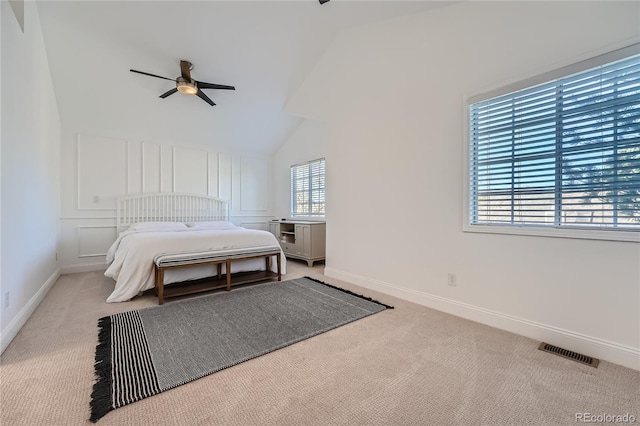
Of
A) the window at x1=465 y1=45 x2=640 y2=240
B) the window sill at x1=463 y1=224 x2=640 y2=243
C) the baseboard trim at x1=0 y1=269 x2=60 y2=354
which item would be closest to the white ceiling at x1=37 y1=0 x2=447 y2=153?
the window at x1=465 y1=45 x2=640 y2=240

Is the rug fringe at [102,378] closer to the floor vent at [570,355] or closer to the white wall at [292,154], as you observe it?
the floor vent at [570,355]

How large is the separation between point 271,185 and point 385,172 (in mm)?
4060

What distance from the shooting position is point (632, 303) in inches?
70.1

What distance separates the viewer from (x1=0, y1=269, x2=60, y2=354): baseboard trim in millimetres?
1962

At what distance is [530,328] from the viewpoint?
7.20ft

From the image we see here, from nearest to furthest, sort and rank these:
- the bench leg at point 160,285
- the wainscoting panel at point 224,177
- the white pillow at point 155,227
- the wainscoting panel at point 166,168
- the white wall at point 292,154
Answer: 1. the bench leg at point 160,285
2. the white pillow at point 155,227
3. the wainscoting panel at point 166,168
4. the white wall at point 292,154
5. the wainscoting panel at point 224,177

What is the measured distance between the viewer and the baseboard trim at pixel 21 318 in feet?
6.44

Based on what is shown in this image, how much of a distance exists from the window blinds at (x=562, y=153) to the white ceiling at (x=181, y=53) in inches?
54.8

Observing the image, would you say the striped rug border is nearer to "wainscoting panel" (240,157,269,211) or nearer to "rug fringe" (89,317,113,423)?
"rug fringe" (89,317,113,423)

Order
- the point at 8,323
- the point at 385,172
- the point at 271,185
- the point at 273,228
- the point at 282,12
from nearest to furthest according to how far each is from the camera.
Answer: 1. the point at 8,323
2. the point at 282,12
3. the point at 385,172
4. the point at 273,228
5. the point at 271,185

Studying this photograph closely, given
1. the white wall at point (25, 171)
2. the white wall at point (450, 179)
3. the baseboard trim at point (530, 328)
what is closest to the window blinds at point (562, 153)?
the white wall at point (450, 179)

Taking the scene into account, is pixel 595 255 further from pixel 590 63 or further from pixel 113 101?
pixel 113 101

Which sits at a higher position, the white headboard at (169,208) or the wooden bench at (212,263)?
the white headboard at (169,208)

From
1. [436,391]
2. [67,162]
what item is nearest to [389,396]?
[436,391]
